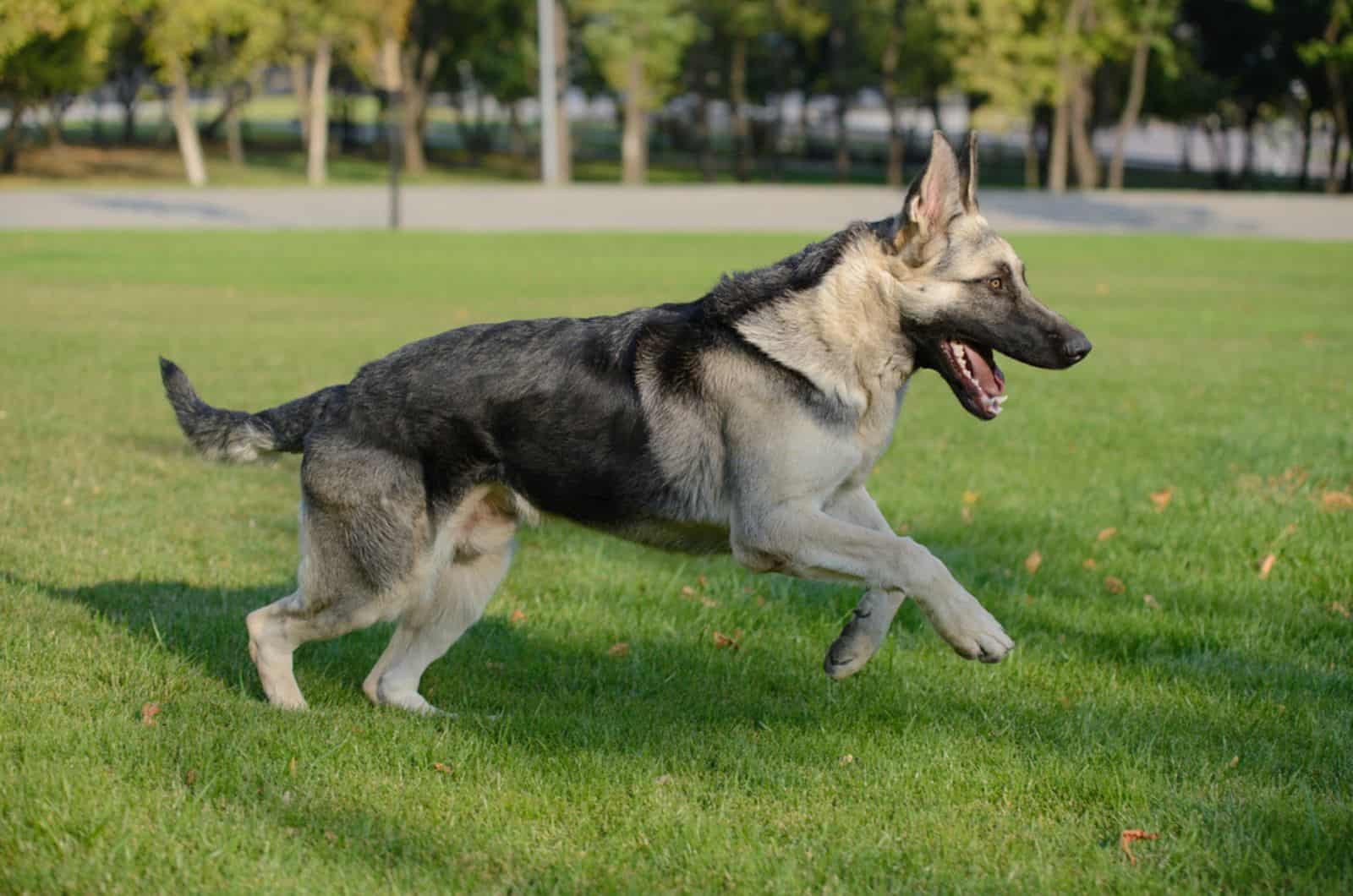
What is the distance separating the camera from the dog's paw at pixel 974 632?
515 cm

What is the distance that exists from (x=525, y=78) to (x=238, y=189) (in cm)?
2736

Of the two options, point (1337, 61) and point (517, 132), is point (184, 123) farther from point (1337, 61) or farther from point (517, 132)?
point (1337, 61)

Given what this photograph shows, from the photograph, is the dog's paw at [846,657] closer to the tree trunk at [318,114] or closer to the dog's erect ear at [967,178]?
the dog's erect ear at [967,178]

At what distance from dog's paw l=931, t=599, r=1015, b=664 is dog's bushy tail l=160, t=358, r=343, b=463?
2.41 metres

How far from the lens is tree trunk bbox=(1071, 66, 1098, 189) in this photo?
59781 mm

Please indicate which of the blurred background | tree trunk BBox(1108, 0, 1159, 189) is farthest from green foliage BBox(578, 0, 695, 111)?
tree trunk BBox(1108, 0, 1159, 189)

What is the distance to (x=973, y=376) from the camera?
552 cm

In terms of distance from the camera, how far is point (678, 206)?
44281 millimetres

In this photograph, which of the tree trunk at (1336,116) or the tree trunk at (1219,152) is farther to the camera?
the tree trunk at (1219,152)

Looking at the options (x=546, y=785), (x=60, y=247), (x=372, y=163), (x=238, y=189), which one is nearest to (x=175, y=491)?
(x=546, y=785)

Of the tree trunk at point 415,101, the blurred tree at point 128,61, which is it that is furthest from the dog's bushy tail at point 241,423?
the tree trunk at point 415,101

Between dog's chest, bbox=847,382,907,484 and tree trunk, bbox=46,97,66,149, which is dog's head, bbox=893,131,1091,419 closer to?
dog's chest, bbox=847,382,907,484

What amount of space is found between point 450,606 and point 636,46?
58.4 m

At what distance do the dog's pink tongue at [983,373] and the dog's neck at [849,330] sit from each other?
0.70 feet
